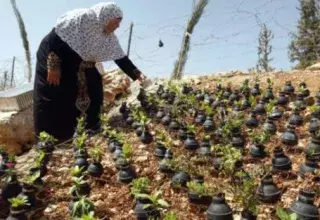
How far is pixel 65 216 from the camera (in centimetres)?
270

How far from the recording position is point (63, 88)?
470cm

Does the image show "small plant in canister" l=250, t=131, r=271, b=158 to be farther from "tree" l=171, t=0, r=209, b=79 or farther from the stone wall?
"tree" l=171, t=0, r=209, b=79

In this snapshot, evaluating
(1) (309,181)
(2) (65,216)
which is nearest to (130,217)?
(2) (65,216)

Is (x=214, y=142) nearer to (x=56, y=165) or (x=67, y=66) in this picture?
(x=56, y=165)

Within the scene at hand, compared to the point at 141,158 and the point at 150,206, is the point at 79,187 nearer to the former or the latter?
the point at 150,206

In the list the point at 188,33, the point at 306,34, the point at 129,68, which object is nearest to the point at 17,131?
the point at 129,68

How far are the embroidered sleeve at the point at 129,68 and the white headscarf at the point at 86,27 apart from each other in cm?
34

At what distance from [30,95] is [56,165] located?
7.94ft

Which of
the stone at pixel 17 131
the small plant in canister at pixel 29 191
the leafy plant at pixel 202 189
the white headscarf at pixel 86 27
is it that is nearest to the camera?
the leafy plant at pixel 202 189

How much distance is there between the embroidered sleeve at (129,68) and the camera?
15.7 feet

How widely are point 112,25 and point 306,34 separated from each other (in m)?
21.8

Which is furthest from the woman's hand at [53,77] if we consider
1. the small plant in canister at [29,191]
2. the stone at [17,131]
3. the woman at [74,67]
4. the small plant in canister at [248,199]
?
the small plant in canister at [248,199]

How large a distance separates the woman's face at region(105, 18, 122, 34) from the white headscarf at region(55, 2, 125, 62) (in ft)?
0.12

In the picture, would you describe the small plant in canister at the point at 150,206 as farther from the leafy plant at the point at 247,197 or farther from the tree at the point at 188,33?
the tree at the point at 188,33
